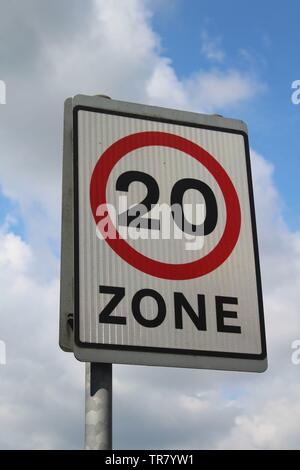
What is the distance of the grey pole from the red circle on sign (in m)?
0.53

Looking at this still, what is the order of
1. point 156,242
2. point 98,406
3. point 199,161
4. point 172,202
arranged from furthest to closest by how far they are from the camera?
1. point 199,161
2. point 172,202
3. point 156,242
4. point 98,406

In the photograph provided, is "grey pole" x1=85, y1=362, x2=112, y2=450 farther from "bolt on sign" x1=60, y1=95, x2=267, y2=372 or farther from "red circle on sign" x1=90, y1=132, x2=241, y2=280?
"red circle on sign" x1=90, y1=132, x2=241, y2=280

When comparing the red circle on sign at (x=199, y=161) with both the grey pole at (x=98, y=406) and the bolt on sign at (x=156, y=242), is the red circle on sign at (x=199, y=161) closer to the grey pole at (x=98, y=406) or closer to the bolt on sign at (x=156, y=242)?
the bolt on sign at (x=156, y=242)

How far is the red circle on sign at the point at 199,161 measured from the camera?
119 inches

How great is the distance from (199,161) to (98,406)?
1.43 metres

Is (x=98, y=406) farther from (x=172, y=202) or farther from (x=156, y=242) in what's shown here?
(x=172, y=202)

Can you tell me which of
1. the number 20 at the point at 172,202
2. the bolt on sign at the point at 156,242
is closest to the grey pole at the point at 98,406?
the bolt on sign at the point at 156,242

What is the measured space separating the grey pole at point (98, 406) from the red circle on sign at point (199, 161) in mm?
533

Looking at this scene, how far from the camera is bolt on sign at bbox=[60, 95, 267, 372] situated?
288 centimetres

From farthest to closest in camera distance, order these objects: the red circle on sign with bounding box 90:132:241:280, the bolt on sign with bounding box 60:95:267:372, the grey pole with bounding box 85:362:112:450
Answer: the red circle on sign with bounding box 90:132:241:280 < the bolt on sign with bounding box 60:95:267:372 < the grey pole with bounding box 85:362:112:450

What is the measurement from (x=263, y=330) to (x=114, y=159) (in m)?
1.14

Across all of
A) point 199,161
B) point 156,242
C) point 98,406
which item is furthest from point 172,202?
point 98,406

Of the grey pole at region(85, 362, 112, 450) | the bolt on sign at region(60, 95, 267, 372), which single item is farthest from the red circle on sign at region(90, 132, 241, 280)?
the grey pole at region(85, 362, 112, 450)

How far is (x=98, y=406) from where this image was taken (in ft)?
8.77
